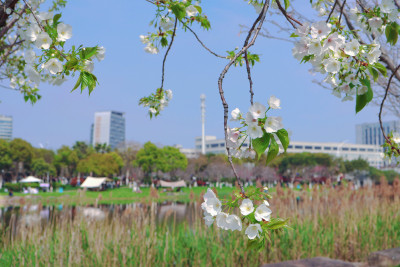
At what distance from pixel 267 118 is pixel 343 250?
5.18 m

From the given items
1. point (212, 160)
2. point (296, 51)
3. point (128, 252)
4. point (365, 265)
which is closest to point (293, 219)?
point (365, 265)

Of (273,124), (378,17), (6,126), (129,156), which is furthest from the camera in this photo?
(6,126)

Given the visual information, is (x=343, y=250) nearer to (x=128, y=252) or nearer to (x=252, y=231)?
(x=128, y=252)

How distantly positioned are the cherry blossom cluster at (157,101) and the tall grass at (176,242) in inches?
73.4

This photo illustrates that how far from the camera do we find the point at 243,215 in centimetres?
134

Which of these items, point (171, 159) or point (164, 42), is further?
point (171, 159)

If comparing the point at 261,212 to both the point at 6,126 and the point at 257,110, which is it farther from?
the point at 6,126

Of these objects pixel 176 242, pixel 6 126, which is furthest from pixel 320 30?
pixel 6 126

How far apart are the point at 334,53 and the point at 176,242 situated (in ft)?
12.6

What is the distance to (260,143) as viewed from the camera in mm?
1308

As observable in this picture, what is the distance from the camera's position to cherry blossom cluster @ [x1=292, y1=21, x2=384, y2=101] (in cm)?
157

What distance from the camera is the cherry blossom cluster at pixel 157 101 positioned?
3080 mm

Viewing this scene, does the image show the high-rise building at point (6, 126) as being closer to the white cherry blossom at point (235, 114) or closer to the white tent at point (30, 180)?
the white tent at point (30, 180)

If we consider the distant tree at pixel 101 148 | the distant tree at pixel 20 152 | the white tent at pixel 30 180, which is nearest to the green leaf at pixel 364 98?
the white tent at pixel 30 180
